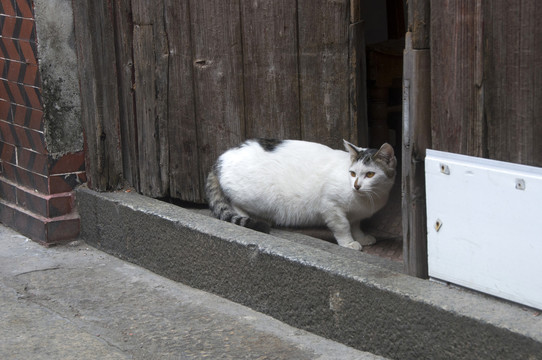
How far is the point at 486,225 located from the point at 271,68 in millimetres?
1655

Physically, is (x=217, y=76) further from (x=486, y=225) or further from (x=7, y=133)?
(x=486, y=225)

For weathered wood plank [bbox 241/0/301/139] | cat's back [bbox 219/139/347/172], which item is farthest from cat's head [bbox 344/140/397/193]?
weathered wood plank [bbox 241/0/301/139]

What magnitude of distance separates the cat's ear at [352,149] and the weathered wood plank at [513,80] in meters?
1.05

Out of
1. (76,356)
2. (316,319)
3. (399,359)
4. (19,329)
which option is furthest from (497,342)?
(19,329)

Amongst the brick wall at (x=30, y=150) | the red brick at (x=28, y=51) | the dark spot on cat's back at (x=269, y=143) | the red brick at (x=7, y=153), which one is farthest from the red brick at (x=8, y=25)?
the dark spot on cat's back at (x=269, y=143)

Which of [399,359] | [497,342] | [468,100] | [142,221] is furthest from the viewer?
[142,221]

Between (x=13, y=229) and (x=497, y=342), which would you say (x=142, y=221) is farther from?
(x=497, y=342)

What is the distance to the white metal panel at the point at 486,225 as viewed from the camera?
2.34 metres

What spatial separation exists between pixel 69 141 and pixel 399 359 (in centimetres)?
254

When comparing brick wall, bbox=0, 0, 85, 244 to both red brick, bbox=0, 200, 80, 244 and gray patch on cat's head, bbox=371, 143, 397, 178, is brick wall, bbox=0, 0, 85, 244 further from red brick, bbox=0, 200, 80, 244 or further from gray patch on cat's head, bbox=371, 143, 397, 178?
gray patch on cat's head, bbox=371, 143, 397, 178

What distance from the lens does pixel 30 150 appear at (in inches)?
176

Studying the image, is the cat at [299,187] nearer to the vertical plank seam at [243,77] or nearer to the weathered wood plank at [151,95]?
the vertical plank seam at [243,77]

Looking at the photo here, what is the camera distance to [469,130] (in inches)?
99.4

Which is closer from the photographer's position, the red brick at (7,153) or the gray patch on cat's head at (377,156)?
the gray patch on cat's head at (377,156)
